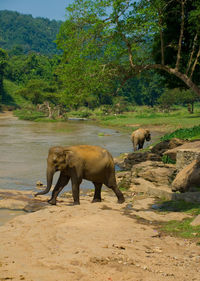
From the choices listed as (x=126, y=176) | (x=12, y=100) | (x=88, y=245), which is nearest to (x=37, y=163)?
(x=126, y=176)

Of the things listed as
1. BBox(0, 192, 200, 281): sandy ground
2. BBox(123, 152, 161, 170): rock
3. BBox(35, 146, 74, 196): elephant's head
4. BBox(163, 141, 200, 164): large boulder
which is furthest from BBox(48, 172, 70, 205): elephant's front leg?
BBox(123, 152, 161, 170): rock

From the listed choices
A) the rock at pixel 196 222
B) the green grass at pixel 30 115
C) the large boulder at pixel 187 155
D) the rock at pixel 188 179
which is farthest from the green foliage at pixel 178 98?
the rock at pixel 196 222

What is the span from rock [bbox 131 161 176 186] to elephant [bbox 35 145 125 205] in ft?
Result: 9.03

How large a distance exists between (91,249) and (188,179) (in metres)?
5.92

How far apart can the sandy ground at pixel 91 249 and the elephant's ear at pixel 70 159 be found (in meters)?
1.68

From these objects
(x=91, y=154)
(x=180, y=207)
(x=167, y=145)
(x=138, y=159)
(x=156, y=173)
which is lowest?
(x=180, y=207)

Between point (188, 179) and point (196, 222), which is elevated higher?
point (188, 179)

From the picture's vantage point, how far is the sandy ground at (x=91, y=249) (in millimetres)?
5629

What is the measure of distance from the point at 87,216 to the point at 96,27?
318 inches

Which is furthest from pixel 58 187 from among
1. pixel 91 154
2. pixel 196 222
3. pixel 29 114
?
pixel 29 114

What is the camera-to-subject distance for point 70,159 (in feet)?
36.1

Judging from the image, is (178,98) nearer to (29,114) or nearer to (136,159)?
(29,114)

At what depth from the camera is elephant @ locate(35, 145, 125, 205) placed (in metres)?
10.9

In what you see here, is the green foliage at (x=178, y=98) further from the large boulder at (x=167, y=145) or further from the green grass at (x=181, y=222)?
the green grass at (x=181, y=222)
